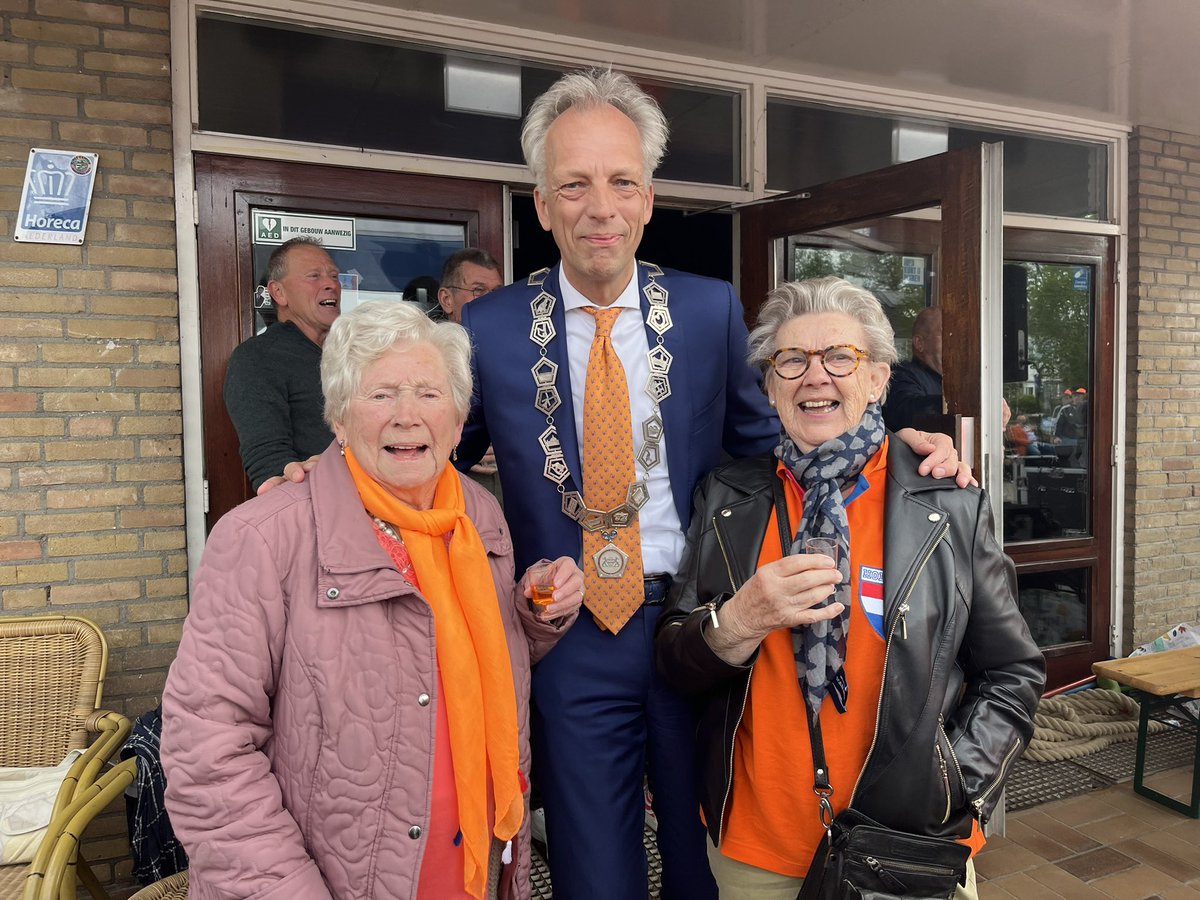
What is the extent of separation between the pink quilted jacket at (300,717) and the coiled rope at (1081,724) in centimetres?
374

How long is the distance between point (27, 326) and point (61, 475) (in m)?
0.53

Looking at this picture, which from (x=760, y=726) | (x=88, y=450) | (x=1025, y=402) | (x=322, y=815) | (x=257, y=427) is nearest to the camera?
(x=322, y=815)

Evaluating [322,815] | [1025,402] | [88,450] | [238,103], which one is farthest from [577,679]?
[1025,402]

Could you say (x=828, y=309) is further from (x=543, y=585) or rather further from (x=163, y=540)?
(x=163, y=540)

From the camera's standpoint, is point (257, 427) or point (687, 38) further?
point (687, 38)

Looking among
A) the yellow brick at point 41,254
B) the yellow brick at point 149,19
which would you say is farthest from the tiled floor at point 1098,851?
the yellow brick at point 149,19

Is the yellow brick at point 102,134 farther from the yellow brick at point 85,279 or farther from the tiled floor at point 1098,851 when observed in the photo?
the tiled floor at point 1098,851

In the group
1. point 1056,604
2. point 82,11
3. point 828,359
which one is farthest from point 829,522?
point 1056,604

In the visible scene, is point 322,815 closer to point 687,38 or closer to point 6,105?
point 6,105

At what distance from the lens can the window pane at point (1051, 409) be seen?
517 cm

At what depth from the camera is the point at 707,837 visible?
189cm

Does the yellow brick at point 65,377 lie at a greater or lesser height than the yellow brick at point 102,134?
lesser

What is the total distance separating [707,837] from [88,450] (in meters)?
2.54

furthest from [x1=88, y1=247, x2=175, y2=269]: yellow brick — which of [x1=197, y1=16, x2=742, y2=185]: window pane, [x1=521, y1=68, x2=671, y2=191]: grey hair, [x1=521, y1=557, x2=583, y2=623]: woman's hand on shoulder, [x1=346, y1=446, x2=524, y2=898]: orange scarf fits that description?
[x1=521, y1=557, x2=583, y2=623]: woman's hand on shoulder
